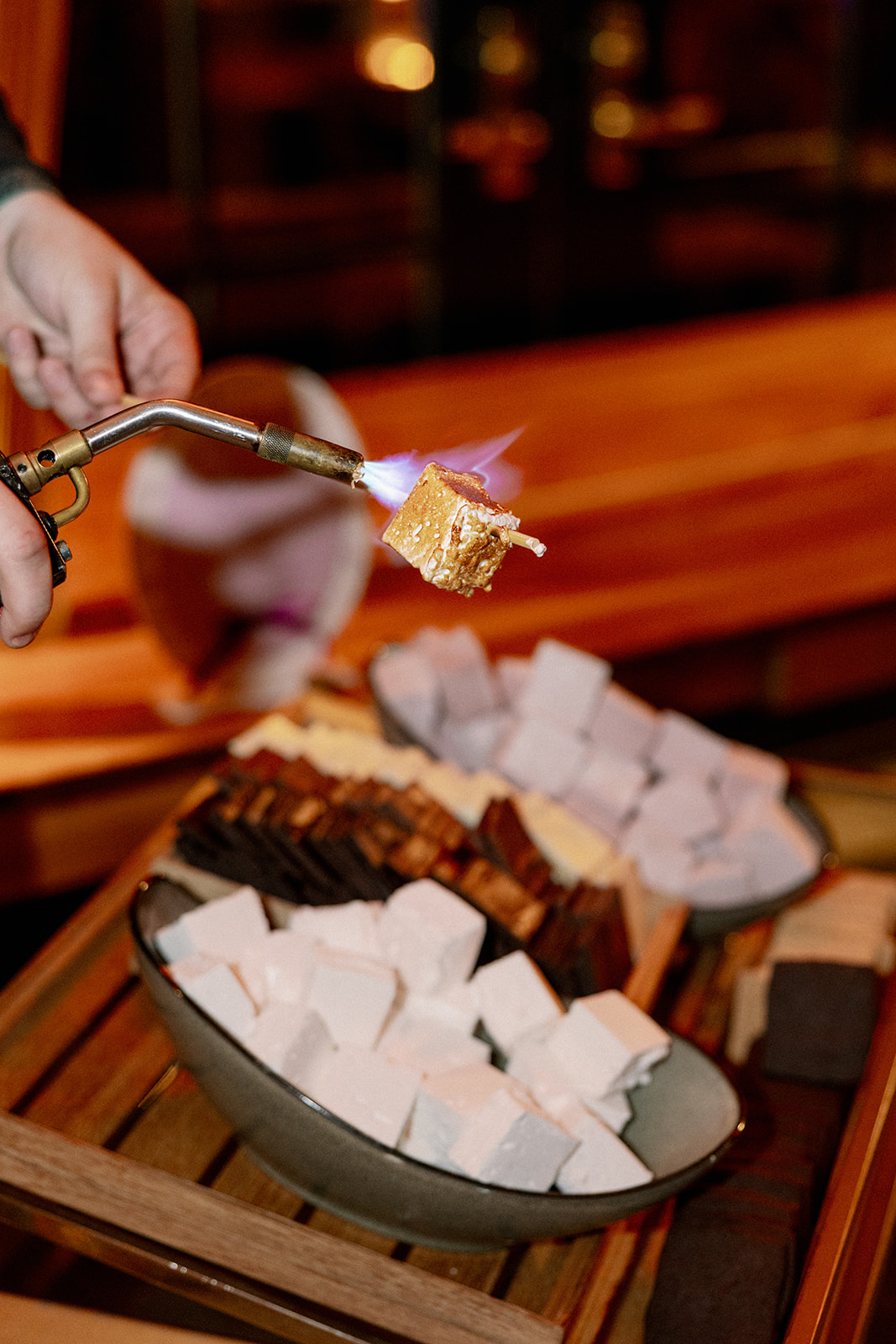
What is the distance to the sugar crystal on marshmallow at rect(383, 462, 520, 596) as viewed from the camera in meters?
0.83

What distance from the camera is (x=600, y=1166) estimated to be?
966 millimetres

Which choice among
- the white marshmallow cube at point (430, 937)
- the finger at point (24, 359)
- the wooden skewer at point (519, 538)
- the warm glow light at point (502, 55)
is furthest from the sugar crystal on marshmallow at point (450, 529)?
the warm glow light at point (502, 55)

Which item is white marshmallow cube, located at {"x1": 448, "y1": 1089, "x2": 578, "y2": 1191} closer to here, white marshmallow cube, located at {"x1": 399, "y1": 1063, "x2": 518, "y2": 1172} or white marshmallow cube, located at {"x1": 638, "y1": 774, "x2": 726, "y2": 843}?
white marshmallow cube, located at {"x1": 399, "y1": 1063, "x2": 518, "y2": 1172}

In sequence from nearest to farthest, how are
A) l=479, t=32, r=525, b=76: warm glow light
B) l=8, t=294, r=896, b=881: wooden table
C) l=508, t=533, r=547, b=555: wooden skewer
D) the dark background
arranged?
l=508, t=533, r=547, b=555: wooden skewer < l=8, t=294, r=896, b=881: wooden table < the dark background < l=479, t=32, r=525, b=76: warm glow light

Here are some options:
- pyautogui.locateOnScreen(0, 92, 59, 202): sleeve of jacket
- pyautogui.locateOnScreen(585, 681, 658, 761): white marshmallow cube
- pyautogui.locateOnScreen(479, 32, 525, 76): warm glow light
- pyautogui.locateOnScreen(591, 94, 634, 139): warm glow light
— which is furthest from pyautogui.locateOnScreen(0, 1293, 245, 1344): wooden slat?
pyautogui.locateOnScreen(591, 94, 634, 139): warm glow light

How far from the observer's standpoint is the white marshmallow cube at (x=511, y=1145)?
0.93 metres

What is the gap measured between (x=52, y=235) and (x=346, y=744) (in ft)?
2.00

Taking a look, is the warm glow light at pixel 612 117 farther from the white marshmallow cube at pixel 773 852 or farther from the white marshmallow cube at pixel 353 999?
the white marshmallow cube at pixel 353 999

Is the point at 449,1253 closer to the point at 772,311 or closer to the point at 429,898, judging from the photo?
the point at 429,898

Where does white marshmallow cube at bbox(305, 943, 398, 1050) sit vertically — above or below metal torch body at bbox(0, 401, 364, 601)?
below

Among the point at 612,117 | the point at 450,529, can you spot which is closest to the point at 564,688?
the point at 450,529

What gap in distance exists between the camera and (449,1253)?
100 cm

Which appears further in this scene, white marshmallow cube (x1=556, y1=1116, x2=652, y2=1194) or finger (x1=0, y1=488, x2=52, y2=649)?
white marshmallow cube (x1=556, y1=1116, x2=652, y2=1194)

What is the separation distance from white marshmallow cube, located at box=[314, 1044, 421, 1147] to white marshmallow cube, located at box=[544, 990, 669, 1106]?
13 centimetres
